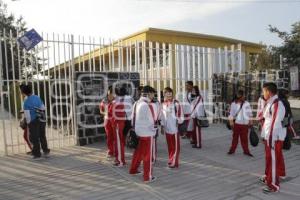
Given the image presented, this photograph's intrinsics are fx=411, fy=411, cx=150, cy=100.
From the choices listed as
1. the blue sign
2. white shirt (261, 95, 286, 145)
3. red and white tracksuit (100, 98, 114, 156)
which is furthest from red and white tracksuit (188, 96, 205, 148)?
the blue sign

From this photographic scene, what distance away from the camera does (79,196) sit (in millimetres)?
6453

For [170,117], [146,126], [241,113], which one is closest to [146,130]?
[146,126]

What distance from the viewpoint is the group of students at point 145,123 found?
7.19 meters

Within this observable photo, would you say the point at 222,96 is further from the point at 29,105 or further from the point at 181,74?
the point at 29,105

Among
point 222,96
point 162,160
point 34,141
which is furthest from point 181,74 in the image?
point 34,141

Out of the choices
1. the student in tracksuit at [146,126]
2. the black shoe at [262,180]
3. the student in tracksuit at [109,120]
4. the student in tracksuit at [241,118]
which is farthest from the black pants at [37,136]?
the black shoe at [262,180]

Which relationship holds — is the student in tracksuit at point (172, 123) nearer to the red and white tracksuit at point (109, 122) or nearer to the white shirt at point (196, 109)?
the red and white tracksuit at point (109, 122)

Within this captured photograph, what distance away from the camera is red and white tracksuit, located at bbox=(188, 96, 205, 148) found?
10.2 meters

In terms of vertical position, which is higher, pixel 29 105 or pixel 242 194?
pixel 29 105

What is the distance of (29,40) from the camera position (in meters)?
9.38

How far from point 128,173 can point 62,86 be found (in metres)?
3.96

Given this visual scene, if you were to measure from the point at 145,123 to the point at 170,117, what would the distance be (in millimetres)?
997

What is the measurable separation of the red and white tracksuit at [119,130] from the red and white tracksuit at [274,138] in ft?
9.58

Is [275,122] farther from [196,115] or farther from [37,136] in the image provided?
[37,136]
